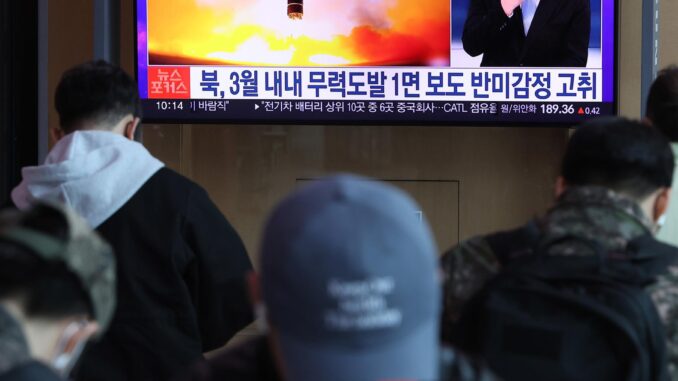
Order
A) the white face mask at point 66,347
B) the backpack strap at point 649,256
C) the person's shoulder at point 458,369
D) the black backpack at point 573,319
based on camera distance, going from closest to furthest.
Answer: the person's shoulder at point 458,369 < the white face mask at point 66,347 < the black backpack at point 573,319 < the backpack strap at point 649,256

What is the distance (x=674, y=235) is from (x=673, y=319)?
762 mm

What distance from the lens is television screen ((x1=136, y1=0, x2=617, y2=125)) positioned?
408cm

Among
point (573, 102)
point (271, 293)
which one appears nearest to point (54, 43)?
point (573, 102)

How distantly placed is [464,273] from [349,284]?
96 centimetres

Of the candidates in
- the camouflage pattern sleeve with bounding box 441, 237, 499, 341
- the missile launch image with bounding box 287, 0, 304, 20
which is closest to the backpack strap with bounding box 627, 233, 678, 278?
the camouflage pattern sleeve with bounding box 441, 237, 499, 341

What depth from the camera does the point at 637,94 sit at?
4.38 m

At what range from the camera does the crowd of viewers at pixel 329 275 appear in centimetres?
93

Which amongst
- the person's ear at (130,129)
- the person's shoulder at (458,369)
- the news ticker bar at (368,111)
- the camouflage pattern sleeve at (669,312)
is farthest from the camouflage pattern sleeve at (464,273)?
the news ticker bar at (368,111)

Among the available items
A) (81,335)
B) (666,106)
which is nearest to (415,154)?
(666,106)

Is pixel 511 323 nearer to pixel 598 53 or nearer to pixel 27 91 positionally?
pixel 598 53

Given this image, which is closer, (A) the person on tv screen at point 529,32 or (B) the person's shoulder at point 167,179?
(B) the person's shoulder at point 167,179

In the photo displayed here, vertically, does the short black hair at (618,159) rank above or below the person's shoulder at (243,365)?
above

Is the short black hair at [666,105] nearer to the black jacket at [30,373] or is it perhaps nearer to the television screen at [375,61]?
the television screen at [375,61]

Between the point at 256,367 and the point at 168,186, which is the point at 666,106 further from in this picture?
the point at 256,367
